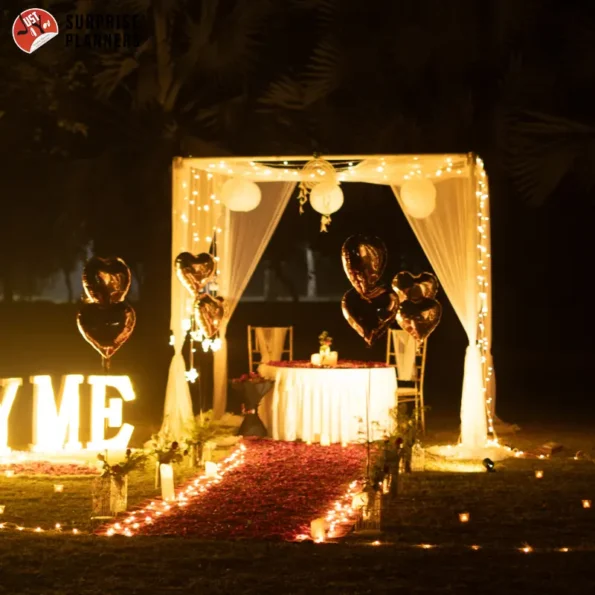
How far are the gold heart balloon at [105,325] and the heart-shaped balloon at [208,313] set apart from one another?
1.25 m

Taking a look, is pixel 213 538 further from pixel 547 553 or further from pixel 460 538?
pixel 547 553

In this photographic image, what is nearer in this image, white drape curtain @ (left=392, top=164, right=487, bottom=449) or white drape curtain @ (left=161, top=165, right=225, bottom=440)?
white drape curtain @ (left=392, top=164, right=487, bottom=449)

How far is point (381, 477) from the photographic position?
21.2 ft

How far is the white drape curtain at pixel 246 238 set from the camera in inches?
407

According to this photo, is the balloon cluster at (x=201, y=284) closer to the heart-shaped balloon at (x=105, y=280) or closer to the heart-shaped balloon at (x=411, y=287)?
the heart-shaped balloon at (x=105, y=280)

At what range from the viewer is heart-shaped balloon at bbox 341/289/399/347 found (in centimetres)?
798

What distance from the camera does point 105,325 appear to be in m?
7.74

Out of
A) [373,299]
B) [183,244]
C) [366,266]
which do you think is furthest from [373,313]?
[183,244]

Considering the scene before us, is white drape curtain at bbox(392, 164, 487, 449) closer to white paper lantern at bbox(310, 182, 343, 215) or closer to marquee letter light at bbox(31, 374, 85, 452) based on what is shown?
white paper lantern at bbox(310, 182, 343, 215)

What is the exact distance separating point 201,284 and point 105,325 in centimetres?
137

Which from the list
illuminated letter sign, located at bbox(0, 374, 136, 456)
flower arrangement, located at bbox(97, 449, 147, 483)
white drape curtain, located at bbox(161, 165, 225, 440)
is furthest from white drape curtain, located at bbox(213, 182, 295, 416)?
flower arrangement, located at bbox(97, 449, 147, 483)

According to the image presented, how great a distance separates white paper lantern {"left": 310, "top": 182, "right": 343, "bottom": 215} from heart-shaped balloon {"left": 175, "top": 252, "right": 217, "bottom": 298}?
1049 millimetres

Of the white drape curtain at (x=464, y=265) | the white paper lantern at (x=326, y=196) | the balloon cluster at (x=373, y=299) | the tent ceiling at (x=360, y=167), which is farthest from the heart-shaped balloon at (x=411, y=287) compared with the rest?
the white paper lantern at (x=326, y=196)

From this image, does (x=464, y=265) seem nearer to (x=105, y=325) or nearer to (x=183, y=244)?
(x=183, y=244)
